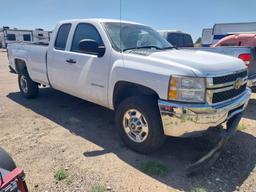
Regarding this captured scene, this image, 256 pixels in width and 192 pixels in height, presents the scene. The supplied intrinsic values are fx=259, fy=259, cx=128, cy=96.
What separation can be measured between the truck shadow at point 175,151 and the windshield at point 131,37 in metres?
1.62

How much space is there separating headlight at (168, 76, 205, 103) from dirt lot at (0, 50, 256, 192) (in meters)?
1.00

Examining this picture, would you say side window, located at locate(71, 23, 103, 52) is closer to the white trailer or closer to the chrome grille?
the chrome grille

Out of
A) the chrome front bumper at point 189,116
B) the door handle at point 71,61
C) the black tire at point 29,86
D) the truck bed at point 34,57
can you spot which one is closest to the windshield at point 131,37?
the door handle at point 71,61

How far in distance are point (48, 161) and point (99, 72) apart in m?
1.61

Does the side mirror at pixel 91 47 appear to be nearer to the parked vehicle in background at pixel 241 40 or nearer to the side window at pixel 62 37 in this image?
the side window at pixel 62 37

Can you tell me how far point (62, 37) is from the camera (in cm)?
542

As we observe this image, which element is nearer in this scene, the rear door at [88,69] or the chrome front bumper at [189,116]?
the chrome front bumper at [189,116]

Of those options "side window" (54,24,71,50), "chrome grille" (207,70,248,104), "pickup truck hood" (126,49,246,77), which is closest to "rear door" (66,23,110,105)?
"side window" (54,24,71,50)

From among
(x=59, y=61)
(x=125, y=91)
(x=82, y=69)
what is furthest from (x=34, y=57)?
(x=125, y=91)

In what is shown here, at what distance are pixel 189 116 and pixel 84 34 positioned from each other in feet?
8.78

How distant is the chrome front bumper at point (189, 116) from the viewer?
3.24 m

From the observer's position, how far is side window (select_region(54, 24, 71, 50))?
208 inches

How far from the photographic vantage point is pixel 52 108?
6.23 metres

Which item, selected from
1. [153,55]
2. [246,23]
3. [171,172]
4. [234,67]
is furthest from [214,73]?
[246,23]
